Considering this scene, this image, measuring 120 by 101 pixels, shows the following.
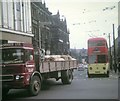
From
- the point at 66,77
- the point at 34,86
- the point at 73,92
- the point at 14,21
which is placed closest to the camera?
the point at 34,86

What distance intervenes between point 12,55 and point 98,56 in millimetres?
19049

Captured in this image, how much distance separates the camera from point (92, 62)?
108ft

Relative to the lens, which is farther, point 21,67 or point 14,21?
point 14,21

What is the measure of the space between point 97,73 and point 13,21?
1009 cm

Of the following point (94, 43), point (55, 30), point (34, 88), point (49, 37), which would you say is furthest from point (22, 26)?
point (55, 30)

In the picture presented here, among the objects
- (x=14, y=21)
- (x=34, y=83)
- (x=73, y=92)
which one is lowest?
(x=73, y=92)

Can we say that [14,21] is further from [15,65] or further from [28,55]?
[15,65]

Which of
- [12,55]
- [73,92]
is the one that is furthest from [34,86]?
[73,92]

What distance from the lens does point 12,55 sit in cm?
1470

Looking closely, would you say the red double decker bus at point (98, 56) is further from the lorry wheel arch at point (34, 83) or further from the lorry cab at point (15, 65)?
the lorry cab at point (15, 65)

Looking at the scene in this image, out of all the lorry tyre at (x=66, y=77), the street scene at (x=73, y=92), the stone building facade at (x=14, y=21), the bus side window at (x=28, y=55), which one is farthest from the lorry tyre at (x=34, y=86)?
the stone building facade at (x=14, y=21)

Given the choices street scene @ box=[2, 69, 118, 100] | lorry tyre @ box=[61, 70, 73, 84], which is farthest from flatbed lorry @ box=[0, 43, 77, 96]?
lorry tyre @ box=[61, 70, 73, 84]

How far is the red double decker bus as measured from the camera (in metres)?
32.7

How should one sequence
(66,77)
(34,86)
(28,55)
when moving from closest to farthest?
1. (28,55)
2. (34,86)
3. (66,77)
